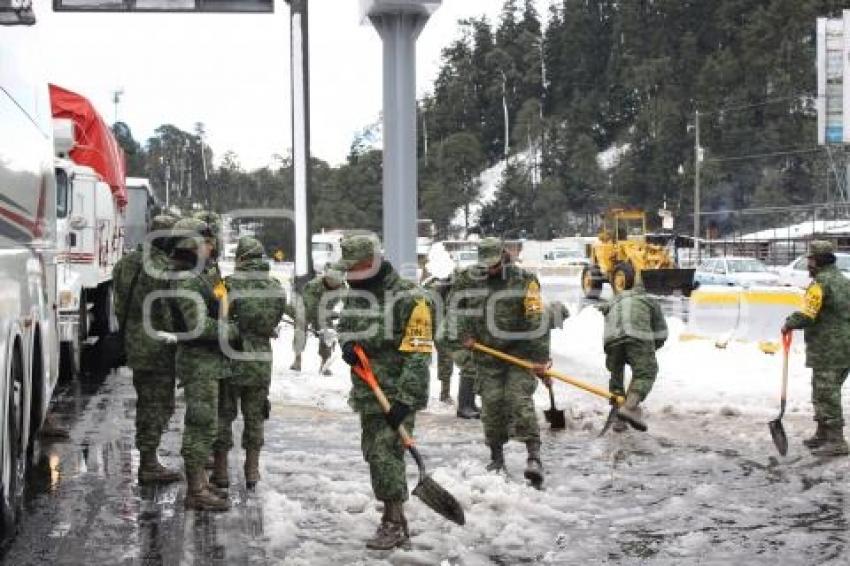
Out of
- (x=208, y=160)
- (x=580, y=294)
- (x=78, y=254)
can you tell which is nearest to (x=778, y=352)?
(x=78, y=254)

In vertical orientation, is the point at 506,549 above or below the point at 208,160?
below

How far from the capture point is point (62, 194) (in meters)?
13.5

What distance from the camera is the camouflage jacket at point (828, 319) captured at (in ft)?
30.7

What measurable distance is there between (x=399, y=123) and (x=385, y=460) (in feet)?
29.9

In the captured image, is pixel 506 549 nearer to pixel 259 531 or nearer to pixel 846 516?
pixel 259 531

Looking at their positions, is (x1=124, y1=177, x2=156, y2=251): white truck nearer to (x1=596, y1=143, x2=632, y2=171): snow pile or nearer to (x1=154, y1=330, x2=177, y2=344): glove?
(x1=154, y1=330, x2=177, y2=344): glove

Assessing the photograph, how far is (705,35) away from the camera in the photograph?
93.9 meters

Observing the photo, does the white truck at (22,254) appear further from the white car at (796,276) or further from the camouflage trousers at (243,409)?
the white car at (796,276)

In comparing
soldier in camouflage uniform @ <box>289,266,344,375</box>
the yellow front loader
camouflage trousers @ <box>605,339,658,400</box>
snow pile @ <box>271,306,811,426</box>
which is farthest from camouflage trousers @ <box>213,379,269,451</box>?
the yellow front loader

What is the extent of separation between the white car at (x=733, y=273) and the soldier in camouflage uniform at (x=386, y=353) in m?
27.9

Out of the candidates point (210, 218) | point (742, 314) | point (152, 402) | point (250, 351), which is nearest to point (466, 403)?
point (210, 218)

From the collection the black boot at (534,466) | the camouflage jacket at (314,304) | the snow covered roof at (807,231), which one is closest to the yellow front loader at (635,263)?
the snow covered roof at (807,231)

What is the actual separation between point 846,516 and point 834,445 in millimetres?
2128

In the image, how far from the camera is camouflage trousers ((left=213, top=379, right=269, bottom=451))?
771 cm
